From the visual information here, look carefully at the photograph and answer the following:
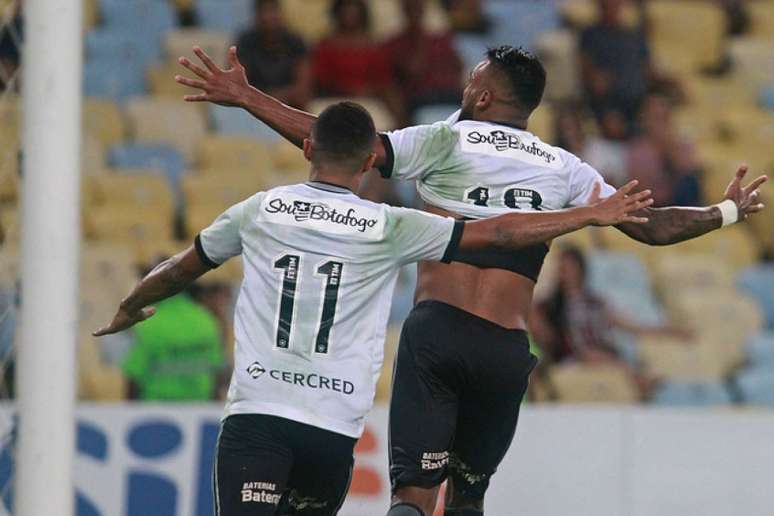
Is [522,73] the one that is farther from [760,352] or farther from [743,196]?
[760,352]

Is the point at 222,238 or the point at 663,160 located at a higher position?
the point at 663,160

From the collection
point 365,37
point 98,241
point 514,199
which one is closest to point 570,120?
point 365,37

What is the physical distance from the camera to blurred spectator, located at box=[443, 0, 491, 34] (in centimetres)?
1383

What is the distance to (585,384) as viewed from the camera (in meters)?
10.5

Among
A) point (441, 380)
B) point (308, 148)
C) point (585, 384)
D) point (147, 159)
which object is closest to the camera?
point (308, 148)

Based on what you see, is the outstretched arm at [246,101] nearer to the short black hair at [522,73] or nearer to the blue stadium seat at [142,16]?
the short black hair at [522,73]

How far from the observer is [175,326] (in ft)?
33.2

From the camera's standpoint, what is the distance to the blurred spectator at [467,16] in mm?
13828

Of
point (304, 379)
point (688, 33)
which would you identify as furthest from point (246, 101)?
point (688, 33)

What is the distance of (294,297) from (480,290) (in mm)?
892

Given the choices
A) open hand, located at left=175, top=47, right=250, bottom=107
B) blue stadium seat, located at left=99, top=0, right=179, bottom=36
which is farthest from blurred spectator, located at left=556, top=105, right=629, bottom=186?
open hand, located at left=175, top=47, right=250, bottom=107

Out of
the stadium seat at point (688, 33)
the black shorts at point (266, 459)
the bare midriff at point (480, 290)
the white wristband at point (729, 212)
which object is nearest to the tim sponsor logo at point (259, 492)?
the black shorts at point (266, 459)

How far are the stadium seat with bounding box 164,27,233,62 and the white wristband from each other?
7.06m

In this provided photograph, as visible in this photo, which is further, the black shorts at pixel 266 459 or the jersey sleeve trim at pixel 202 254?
the jersey sleeve trim at pixel 202 254
